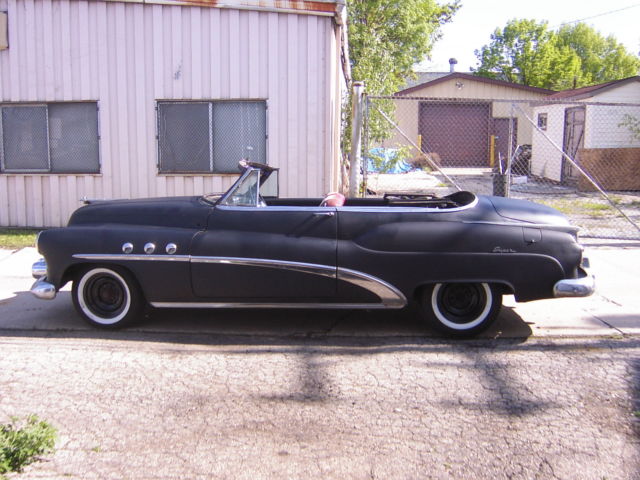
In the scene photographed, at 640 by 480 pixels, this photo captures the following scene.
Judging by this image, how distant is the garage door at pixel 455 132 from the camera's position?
30.6 m

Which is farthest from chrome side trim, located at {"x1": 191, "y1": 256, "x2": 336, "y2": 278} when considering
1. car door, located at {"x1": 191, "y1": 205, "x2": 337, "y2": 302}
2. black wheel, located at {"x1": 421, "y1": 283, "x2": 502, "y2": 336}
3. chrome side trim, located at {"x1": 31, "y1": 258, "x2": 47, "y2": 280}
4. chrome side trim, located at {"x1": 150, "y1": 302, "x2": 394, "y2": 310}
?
chrome side trim, located at {"x1": 31, "y1": 258, "x2": 47, "y2": 280}

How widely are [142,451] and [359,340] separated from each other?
2.45 metres

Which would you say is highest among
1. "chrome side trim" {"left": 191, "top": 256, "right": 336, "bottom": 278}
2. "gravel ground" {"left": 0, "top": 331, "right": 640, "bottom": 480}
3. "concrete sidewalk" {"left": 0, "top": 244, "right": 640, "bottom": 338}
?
"chrome side trim" {"left": 191, "top": 256, "right": 336, "bottom": 278}

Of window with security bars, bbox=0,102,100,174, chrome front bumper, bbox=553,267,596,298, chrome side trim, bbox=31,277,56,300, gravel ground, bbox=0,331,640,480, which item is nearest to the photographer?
gravel ground, bbox=0,331,640,480

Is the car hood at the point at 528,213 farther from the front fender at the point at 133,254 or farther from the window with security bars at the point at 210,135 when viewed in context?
the window with security bars at the point at 210,135

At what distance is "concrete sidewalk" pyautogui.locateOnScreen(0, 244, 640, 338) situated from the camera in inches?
238

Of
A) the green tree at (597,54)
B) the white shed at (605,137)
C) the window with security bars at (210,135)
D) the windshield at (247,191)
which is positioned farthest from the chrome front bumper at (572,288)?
the green tree at (597,54)

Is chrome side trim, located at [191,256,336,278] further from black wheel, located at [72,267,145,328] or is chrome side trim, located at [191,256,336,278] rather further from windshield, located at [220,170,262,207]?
black wheel, located at [72,267,145,328]

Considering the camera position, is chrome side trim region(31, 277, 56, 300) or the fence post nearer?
chrome side trim region(31, 277, 56, 300)

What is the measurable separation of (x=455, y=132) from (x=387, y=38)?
22.6ft

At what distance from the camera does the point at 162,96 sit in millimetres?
10789

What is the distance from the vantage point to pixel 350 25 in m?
23.1

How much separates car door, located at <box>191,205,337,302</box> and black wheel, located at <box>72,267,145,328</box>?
0.57 metres

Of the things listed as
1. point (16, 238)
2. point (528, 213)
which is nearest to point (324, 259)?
point (528, 213)
